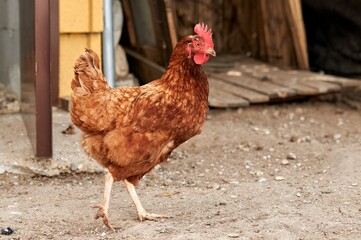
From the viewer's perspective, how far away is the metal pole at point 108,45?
314 inches

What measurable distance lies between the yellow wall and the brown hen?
2.79 metres

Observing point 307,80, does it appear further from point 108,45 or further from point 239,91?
point 108,45

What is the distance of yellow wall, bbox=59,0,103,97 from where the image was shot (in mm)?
8227

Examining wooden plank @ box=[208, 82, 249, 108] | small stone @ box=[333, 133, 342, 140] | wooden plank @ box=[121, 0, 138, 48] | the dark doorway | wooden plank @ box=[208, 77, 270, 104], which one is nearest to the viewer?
the dark doorway

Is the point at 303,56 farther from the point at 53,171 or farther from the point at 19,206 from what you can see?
the point at 19,206

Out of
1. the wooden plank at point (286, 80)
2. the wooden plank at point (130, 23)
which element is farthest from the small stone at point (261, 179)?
the wooden plank at point (130, 23)

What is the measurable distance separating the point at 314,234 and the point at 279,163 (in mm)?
2371

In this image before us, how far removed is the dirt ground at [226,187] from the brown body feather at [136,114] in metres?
0.46

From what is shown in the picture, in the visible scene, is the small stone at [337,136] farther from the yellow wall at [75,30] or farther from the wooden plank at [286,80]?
the yellow wall at [75,30]

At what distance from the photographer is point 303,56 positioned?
10.3 metres

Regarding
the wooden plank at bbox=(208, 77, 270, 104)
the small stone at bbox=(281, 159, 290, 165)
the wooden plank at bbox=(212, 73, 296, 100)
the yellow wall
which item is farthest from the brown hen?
the wooden plank at bbox=(212, 73, 296, 100)

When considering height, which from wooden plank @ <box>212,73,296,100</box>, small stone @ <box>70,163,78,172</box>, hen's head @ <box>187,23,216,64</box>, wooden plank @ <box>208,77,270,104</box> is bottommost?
small stone @ <box>70,163,78,172</box>

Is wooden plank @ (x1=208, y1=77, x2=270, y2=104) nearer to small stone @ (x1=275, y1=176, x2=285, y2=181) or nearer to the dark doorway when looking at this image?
small stone @ (x1=275, y1=176, x2=285, y2=181)

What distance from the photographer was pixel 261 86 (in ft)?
31.2
